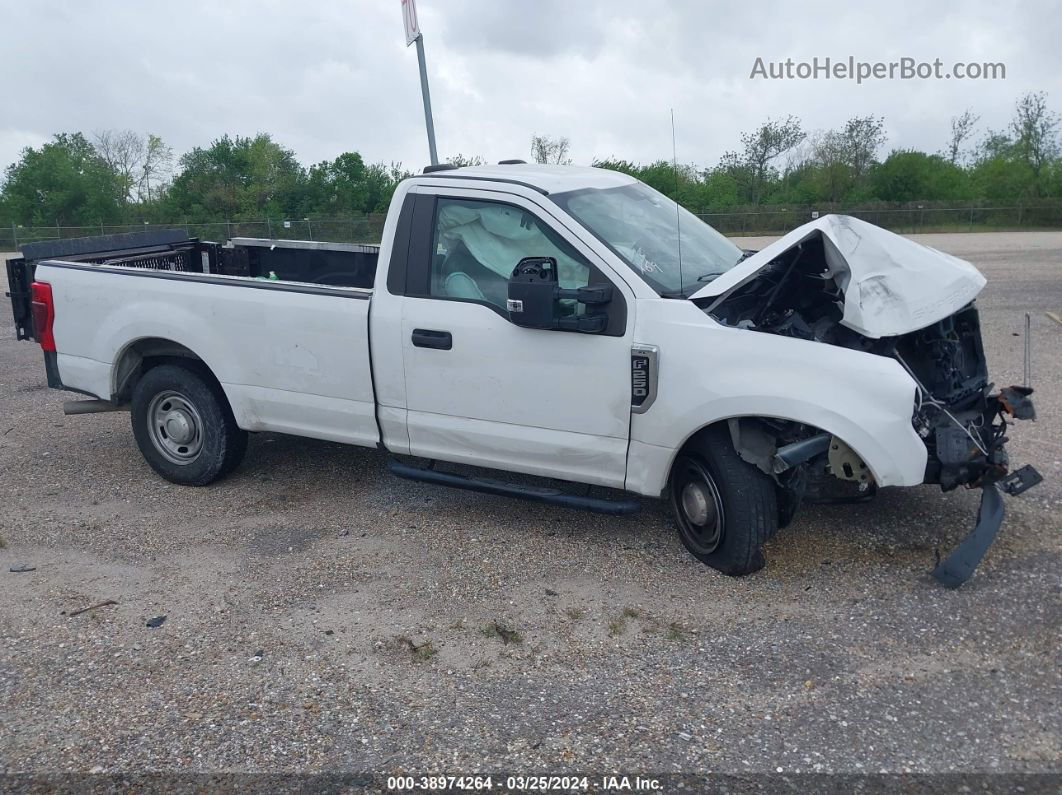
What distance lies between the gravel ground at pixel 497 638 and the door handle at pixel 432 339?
1.12 m

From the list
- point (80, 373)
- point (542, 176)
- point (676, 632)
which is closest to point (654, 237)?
point (542, 176)

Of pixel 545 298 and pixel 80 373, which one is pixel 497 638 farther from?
pixel 80 373

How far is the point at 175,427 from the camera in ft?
21.6

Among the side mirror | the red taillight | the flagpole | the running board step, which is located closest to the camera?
the side mirror

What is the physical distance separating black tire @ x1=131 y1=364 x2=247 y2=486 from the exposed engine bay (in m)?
3.25

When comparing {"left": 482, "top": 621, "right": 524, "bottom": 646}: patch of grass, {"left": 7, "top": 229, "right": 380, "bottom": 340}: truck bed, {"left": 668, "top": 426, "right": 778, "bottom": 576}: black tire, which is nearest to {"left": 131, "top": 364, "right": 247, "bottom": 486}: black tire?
{"left": 7, "top": 229, "right": 380, "bottom": 340}: truck bed

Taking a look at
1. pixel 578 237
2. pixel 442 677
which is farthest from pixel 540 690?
pixel 578 237

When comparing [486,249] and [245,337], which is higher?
[486,249]

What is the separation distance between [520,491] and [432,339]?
950 millimetres

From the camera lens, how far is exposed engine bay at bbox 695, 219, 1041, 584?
4.62 meters

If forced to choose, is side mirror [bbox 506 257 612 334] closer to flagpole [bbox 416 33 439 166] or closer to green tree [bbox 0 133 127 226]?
flagpole [bbox 416 33 439 166]

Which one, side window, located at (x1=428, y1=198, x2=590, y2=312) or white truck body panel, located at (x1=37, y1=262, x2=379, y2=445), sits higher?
side window, located at (x1=428, y1=198, x2=590, y2=312)

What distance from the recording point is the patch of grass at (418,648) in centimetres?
441

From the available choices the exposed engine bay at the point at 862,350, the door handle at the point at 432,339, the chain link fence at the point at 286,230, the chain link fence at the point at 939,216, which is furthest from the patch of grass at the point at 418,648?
the chain link fence at the point at 939,216
